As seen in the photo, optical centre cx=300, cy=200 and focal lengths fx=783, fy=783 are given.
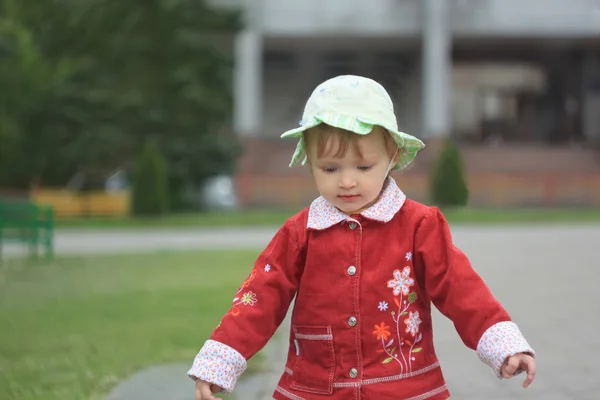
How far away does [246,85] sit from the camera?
26984 mm

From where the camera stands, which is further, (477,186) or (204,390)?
(477,186)

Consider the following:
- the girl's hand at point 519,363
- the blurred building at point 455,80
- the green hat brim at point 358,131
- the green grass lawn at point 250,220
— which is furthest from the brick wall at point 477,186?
the girl's hand at point 519,363

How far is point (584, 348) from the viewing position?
5039mm

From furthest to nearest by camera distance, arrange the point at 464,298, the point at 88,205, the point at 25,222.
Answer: the point at 88,205 < the point at 25,222 < the point at 464,298

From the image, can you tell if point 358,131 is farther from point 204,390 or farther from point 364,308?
point 204,390

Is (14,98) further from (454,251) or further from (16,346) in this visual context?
(454,251)

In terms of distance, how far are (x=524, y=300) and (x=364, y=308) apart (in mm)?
4999

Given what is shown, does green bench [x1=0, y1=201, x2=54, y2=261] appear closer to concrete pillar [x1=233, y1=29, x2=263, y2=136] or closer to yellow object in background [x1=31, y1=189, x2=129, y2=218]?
yellow object in background [x1=31, y1=189, x2=129, y2=218]

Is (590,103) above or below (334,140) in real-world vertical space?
above

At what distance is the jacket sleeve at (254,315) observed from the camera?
7.50 ft

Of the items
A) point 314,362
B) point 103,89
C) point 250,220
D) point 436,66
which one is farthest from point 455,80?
point 314,362

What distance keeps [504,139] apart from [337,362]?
3181 cm

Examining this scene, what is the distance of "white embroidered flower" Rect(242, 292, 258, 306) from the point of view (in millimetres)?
2369

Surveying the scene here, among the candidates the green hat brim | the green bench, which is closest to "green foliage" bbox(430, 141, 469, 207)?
the green bench
